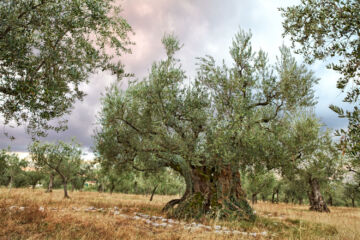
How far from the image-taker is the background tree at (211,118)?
14.0m

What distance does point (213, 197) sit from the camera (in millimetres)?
→ 16828

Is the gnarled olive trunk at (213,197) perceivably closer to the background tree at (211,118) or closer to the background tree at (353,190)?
the background tree at (211,118)

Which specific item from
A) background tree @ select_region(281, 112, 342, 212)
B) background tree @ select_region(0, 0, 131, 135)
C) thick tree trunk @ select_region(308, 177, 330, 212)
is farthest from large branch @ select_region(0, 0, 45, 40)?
thick tree trunk @ select_region(308, 177, 330, 212)

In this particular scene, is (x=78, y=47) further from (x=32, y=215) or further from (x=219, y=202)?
(x=219, y=202)

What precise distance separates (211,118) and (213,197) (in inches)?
257

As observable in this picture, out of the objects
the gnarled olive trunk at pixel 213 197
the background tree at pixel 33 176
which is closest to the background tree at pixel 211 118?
the gnarled olive trunk at pixel 213 197

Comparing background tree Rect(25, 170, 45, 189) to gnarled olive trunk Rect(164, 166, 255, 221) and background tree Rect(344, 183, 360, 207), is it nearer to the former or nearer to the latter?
gnarled olive trunk Rect(164, 166, 255, 221)

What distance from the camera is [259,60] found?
15500 millimetres

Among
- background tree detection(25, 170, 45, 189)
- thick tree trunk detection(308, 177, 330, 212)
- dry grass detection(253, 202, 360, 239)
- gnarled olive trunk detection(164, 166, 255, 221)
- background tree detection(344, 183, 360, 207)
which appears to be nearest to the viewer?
dry grass detection(253, 202, 360, 239)

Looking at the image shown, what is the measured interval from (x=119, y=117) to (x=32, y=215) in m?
7.99

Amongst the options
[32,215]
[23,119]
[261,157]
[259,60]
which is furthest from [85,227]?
[259,60]

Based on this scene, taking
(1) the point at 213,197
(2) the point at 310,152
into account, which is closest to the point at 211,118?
(1) the point at 213,197

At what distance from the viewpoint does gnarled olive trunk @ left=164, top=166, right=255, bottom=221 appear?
15781 millimetres

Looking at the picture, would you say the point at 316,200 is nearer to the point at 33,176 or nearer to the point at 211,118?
the point at 211,118
